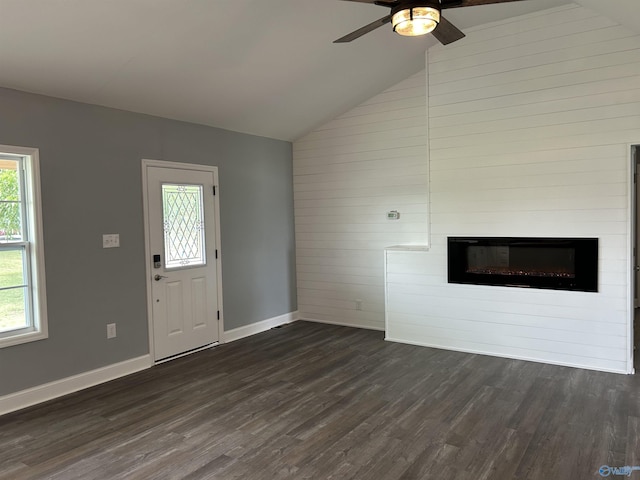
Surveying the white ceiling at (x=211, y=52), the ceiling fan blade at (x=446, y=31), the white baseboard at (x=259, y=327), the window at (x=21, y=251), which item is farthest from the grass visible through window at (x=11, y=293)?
the ceiling fan blade at (x=446, y=31)

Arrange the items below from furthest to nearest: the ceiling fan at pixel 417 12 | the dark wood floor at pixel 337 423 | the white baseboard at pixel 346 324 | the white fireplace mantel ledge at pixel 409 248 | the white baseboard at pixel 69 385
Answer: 1. the white baseboard at pixel 346 324
2. the white fireplace mantel ledge at pixel 409 248
3. the white baseboard at pixel 69 385
4. the dark wood floor at pixel 337 423
5. the ceiling fan at pixel 417 12

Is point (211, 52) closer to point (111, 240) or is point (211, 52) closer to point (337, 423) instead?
point (111, 240)

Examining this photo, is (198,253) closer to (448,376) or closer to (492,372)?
(448,376)

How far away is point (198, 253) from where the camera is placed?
512 cm

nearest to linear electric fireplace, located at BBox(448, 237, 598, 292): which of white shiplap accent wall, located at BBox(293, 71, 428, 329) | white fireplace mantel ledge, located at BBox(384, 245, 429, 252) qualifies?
white fireplace mantel ledge, located at BBox(384, 245, 429, 252)

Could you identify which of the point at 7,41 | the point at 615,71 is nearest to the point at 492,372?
the point at 615,71

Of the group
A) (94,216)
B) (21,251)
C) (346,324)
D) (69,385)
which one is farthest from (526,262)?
(21,251)

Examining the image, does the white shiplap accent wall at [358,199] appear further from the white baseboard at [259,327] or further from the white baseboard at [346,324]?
the white baseboard at [259,327]

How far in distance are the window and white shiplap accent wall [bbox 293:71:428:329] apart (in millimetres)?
3432

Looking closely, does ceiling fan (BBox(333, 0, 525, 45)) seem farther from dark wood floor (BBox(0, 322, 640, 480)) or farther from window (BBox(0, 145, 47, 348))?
window (BBox(0, 145, 47, 348))

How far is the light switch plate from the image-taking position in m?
4.17

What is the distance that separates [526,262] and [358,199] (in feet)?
7.32

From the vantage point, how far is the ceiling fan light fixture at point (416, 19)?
7.81ft

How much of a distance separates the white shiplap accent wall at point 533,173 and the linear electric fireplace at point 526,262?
0.08m
